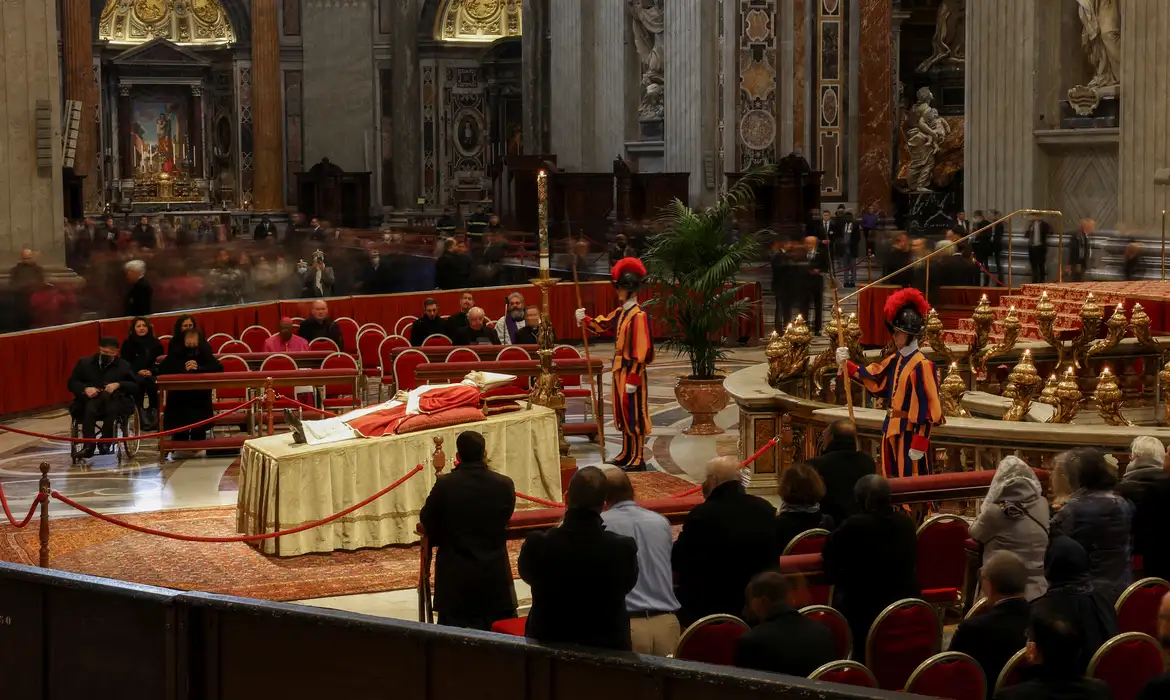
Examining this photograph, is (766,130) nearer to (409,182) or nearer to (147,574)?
(409,182)

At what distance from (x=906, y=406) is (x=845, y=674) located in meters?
4.92

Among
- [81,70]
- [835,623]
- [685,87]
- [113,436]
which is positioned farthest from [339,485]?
[81,70]

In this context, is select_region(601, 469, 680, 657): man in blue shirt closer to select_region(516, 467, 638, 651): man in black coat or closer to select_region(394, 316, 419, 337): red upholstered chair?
select_region(516, 467, 638, 651): man in black coat

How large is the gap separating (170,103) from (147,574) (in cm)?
3636

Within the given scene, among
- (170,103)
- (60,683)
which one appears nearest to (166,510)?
(60,683)

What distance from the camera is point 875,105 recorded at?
1246 inches

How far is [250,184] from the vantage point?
4262cm

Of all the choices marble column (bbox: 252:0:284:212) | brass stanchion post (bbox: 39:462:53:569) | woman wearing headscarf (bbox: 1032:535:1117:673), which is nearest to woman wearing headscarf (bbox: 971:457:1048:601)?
woman wearing headscarf (bbox: 1032:535:1117:673)

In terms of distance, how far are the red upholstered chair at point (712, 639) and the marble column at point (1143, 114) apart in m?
16.1

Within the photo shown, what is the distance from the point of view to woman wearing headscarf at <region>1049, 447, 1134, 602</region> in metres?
7.02

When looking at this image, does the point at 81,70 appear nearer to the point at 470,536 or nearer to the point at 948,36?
the point at 948,36

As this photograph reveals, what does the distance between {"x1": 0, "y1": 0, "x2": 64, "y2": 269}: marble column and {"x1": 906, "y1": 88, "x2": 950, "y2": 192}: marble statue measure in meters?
21.1

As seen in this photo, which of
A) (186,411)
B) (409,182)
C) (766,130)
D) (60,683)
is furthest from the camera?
(409,182)

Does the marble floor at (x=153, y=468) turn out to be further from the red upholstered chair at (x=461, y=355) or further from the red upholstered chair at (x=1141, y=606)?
the red upholstered chair at (x=1141, y=606)
